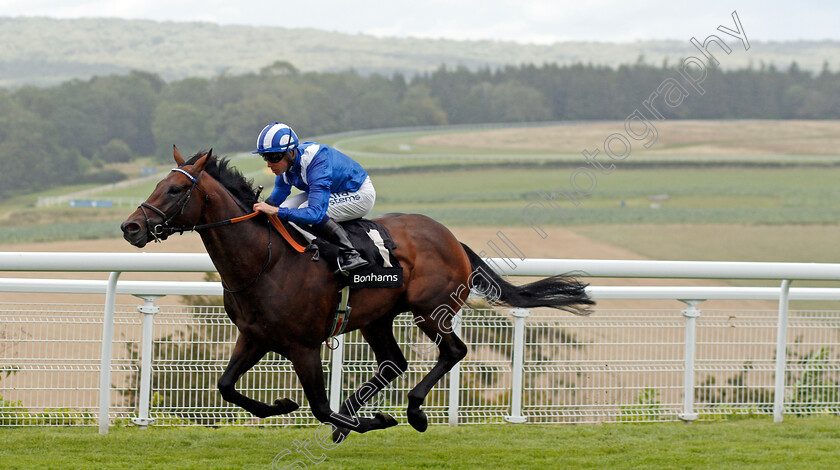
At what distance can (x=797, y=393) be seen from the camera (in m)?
5.62

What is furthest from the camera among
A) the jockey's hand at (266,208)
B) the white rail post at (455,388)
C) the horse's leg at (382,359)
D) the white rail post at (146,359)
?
the white rail post at (455,388)

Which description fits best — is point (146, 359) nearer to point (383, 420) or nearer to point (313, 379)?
point (313, 379)

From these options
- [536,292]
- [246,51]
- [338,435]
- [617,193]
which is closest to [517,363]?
[536,292]

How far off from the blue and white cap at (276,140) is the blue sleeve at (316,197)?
0.16 m

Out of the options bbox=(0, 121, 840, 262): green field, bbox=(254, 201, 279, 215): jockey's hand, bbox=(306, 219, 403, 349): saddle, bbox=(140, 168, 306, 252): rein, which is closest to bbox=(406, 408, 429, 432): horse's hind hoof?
bbox=(306, 219, 403, 349): saddle

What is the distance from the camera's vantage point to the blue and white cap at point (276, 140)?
4.16 metres

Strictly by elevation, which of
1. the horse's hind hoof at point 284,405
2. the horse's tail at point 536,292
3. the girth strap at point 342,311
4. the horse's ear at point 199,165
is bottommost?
the horse's hind hoof at point 284,405

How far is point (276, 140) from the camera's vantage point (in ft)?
13.7

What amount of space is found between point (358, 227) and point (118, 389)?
5.33 ft

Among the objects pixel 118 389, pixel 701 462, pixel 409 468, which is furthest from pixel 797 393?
pixel 118 389

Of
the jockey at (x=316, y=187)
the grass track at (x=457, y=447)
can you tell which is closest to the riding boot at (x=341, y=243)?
the jockey at (x=316, y=187)

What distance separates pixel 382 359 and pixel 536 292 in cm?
92

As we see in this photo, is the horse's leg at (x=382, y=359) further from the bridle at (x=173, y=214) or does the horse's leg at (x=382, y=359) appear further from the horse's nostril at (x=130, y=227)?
the horse's nostril at (x=130, y=227)

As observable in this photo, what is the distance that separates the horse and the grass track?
236 mm
